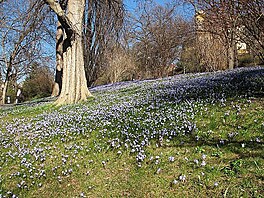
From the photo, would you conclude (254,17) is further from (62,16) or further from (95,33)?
(95,33)

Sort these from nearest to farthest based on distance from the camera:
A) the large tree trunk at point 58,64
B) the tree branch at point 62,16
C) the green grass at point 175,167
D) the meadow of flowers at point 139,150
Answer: the green grass at point 175,167
the meadow of flowers at point 139,150
the tree branch at point 62,16
the large tree trunk at point 58,64

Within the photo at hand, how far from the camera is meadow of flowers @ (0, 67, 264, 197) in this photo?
3326mm

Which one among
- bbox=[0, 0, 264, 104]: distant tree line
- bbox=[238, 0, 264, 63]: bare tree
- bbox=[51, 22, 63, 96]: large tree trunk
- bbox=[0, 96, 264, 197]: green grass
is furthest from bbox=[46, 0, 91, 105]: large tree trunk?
bbox=[51, 22, 63, 96]: large tree trunk

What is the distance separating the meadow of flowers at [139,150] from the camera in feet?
10.9

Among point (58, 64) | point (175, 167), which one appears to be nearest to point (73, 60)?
point (175, 167)

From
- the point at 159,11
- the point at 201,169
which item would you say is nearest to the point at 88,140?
the point at 201,169

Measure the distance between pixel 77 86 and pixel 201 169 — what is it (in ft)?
26.0

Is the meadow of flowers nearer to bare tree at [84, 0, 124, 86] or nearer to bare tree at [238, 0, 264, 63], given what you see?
bare tree at [238, 0, 264, 63]

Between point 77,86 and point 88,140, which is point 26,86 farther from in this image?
point 88,140

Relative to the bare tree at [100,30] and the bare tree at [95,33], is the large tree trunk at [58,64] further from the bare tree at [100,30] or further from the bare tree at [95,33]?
the bare tree at [100,30]

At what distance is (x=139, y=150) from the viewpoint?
4211mm

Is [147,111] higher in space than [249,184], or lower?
higher

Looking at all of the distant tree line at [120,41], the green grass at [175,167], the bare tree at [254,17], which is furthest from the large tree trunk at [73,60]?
the bare tree at [254,17]

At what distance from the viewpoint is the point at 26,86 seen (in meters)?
36.1
